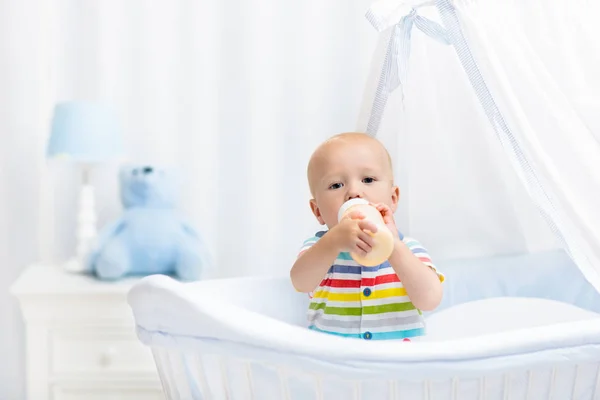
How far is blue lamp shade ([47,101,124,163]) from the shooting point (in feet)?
6.68

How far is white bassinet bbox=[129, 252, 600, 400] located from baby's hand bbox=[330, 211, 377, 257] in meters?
0.16

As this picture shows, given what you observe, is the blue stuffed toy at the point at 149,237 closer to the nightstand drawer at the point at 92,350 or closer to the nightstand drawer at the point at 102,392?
the nightstand drawer at the point at 92,350

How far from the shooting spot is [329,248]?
1.32m

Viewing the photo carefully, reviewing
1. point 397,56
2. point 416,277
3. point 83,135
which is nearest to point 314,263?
point 416,277

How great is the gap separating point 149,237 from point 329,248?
87 centimetres

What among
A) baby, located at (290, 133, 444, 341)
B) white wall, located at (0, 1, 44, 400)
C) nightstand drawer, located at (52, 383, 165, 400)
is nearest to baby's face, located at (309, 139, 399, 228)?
baby, located at (290, 133, 444, 341)

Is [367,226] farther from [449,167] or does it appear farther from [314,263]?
[449,167]

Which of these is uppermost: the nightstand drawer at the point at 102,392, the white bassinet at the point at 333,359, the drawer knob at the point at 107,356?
the white bassinet at the point at 333,359

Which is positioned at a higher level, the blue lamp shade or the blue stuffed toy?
the blue lamp shade

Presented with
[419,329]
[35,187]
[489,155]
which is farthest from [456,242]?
[35,187]

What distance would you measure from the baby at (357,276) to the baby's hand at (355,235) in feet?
0.45

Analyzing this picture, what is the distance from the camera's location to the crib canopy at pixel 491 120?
134 cm

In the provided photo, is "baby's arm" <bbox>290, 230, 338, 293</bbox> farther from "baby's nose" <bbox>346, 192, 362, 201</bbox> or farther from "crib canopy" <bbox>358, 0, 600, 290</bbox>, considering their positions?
"crib canopy" <bbox>358, 0, 600, 290</bbox>

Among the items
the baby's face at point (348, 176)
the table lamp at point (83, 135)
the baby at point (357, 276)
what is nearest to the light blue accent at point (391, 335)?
the baby at point (357, 276)
